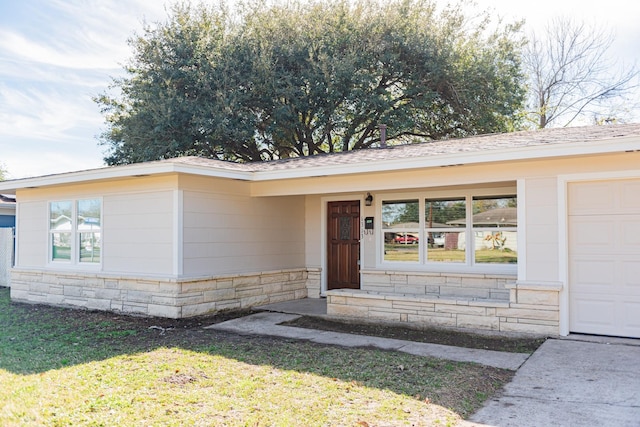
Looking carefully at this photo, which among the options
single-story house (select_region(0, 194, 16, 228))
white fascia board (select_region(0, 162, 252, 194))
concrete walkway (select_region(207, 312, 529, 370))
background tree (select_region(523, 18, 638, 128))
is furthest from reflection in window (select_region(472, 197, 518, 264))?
single-story house (select_region(0, 194, 16, 228))

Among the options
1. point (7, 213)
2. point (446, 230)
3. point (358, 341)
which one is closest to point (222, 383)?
point (358, 341)

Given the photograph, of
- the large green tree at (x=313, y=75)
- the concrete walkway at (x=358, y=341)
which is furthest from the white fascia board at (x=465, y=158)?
the large green tree at (x=313, y=75)

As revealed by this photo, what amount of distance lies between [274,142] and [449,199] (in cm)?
933

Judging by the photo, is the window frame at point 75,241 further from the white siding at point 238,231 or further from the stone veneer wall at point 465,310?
the stone veneer wall at point 465,310

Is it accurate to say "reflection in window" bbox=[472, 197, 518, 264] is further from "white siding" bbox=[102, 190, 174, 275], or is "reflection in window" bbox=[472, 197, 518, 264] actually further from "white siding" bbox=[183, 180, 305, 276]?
"white siding" bbox=[102, 190, 174, 275]

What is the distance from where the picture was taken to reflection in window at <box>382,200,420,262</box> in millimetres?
9539

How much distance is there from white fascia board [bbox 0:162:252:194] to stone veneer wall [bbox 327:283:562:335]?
9.10 ft

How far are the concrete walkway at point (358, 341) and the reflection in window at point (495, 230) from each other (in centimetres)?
304

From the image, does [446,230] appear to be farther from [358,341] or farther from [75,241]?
[75,241]

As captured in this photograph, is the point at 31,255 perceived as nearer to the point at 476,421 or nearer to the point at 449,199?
the point at 449,199

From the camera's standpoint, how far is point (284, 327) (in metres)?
7.61

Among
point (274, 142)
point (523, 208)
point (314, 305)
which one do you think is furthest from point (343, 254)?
point (274, 142)

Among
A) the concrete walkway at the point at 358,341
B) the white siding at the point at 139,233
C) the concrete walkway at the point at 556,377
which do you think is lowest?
the concrete walkway at the point at 358,341

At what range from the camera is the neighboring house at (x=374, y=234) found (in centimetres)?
654
